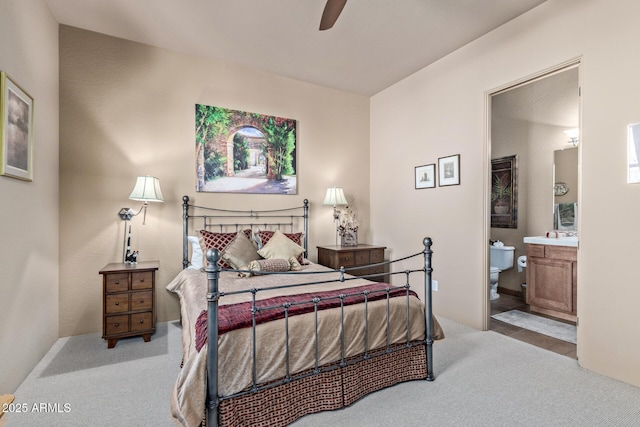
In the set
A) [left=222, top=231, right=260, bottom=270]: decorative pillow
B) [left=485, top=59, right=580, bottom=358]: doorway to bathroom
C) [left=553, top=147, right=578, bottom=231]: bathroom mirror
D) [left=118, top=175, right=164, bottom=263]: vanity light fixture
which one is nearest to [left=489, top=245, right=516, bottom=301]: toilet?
[left=485, top=59, right=580, bottom=358]: doorway to bathroom

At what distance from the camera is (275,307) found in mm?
1819

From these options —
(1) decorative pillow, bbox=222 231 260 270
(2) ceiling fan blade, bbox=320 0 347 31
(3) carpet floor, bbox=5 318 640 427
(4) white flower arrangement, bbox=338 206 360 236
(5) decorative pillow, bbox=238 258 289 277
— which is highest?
(2) ceiling fan blade, bbox=320 0 347 31

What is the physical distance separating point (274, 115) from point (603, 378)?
4.15 metres

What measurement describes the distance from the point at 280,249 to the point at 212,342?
5.96ft

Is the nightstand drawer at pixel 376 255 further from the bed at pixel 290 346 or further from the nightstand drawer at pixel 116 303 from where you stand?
the nightstand drawer at pixel 116 303

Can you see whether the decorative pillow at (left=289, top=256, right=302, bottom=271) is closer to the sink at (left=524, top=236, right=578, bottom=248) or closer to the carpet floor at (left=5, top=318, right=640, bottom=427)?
the carpet floor at (left=5, top=318, right=640, bottom=427)

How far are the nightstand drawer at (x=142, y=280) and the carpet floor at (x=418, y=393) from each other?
0.55 m

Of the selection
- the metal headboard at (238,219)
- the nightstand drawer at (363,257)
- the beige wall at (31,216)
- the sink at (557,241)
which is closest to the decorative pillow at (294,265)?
the metal headboard at (238,219)

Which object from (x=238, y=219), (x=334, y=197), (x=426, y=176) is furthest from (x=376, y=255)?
(x=238, y=219)

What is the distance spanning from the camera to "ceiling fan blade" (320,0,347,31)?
6.80ft

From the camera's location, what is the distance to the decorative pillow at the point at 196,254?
3.29m

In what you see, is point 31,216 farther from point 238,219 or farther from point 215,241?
point 238,219

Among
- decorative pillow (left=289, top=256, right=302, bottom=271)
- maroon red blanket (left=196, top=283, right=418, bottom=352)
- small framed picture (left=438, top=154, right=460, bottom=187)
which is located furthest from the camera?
small framed picture (left=438, top=154, right=460, bottom=187)

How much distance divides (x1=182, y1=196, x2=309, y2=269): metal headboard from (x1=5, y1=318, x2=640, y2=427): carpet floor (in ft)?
4.29
